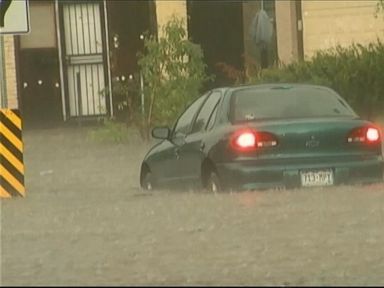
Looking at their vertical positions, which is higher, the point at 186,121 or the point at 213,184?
the point at 186,121

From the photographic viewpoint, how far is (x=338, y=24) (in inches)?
1377

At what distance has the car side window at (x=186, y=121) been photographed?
62.2 ft

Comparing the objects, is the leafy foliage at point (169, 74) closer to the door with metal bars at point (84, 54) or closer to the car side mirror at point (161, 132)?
the door with metal bars at point (84, 54)

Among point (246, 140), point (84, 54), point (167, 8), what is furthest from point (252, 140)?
point (84, 54)

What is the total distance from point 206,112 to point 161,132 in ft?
2.60

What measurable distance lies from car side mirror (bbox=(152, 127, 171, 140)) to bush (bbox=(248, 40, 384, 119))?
29.4ft

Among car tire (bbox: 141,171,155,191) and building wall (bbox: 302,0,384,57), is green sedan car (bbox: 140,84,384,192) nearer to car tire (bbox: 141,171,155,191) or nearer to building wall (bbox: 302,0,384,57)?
car tire (bbox: 141,171,155,191)

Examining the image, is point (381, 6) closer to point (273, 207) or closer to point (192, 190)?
point (192, 190)

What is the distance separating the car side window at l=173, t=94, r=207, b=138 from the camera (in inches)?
746

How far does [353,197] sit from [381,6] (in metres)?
16.2

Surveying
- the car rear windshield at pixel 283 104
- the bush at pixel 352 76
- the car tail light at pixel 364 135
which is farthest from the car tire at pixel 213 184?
the bush at pixel 352 76

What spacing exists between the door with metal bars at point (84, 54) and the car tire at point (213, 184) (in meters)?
18.3

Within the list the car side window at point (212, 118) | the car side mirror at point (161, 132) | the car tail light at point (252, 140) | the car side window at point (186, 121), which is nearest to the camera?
the car tail light at point (252, 140)

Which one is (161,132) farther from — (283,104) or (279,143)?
(279,143)
